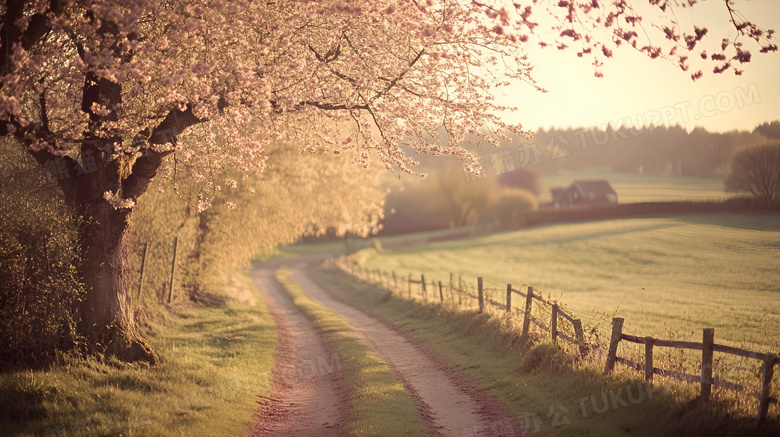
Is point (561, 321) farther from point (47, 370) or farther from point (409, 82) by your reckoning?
point (47, 370)

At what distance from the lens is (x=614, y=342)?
11875 mm

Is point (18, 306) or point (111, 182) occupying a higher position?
point (111, 182)

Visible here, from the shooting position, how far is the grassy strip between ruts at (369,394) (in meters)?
10.3

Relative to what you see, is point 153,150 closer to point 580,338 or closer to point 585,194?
point 580,338

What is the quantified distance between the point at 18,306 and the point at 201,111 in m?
5.82

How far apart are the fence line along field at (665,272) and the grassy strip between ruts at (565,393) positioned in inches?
134

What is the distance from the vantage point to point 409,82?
1389 cm

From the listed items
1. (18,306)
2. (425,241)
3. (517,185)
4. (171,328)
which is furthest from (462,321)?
(517,185)

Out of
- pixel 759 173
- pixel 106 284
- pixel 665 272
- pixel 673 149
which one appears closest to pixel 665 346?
pixel 759 173

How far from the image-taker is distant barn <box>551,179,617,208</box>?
193 ft

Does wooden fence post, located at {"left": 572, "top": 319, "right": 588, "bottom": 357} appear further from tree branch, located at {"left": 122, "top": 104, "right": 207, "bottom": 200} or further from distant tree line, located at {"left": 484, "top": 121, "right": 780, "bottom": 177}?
tree branch, located at {"left": 122, "top": 104, "right": 207, "bottom": 200}

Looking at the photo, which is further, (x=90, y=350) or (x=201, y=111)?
(x=90, y=350)

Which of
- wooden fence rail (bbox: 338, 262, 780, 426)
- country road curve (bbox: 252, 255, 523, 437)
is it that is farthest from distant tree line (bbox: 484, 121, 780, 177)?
country road curve (bbox: 252, 255, 523, 437)

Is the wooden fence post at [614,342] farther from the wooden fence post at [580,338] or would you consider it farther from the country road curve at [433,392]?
the country road curve at [433,392]
